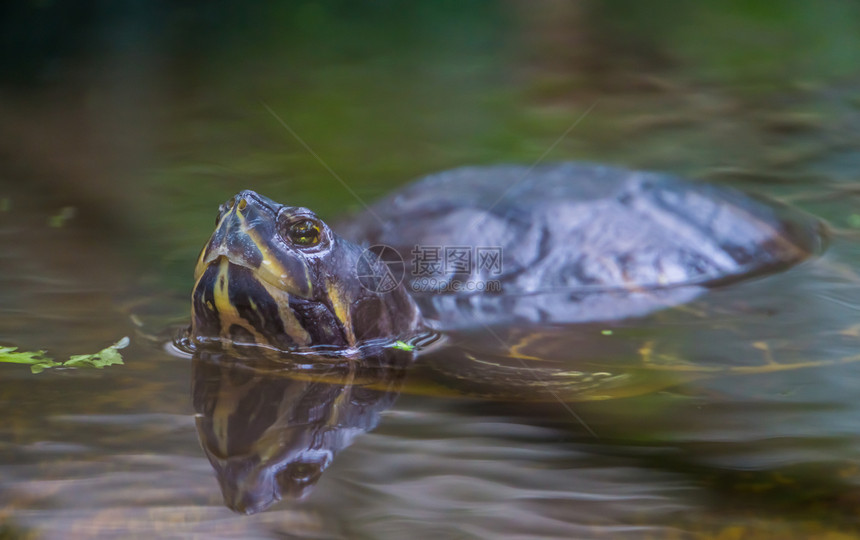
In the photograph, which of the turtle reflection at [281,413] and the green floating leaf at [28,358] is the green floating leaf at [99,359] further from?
the turtle reflection at [281,413]

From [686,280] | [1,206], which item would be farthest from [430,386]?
[1,206]

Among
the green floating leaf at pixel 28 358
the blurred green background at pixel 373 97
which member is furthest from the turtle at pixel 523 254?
the blurred green background at pixel 373 97

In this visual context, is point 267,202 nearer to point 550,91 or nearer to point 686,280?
point 686,280

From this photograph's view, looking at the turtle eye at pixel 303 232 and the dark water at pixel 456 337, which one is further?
the turtle eye at pixel 303 232

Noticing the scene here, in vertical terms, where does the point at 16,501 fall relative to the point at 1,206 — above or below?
above

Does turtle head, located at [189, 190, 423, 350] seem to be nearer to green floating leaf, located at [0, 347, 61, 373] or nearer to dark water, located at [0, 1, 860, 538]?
dark water, located at [0, 1, 860, 538]
